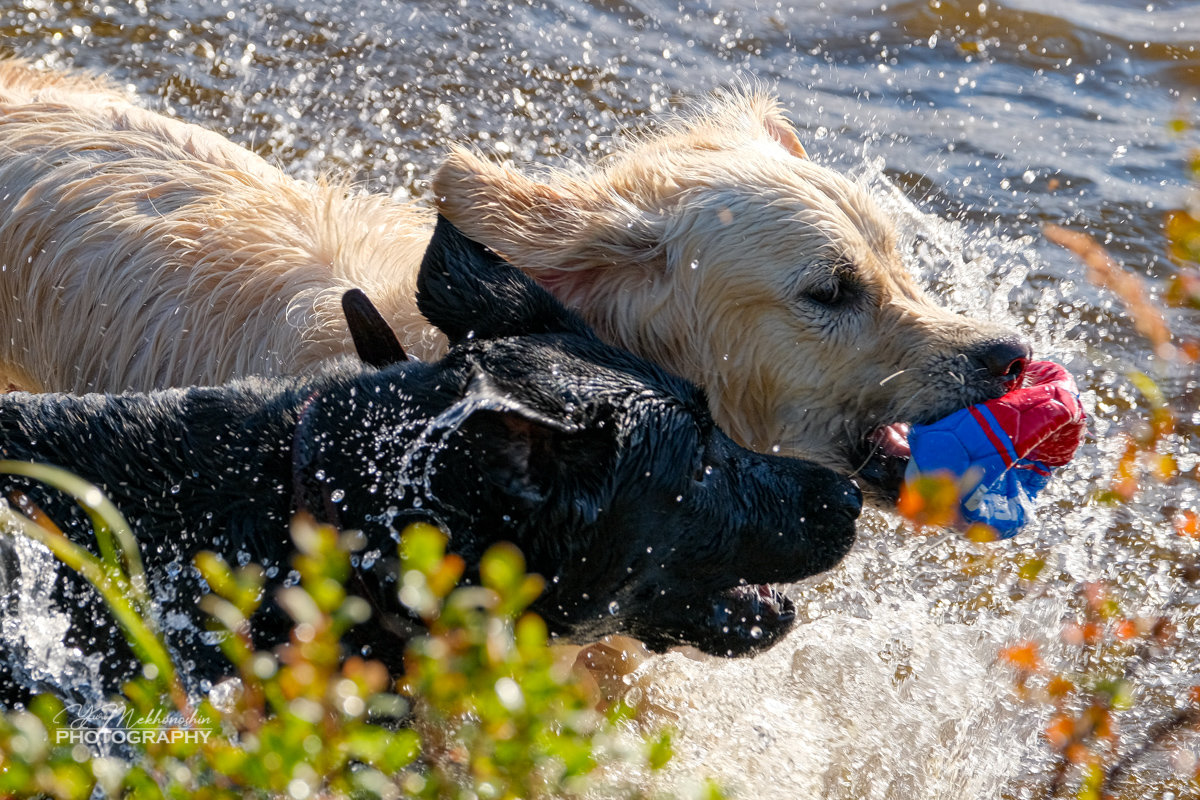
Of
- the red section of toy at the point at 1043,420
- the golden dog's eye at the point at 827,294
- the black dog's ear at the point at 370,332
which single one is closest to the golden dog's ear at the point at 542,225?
the golden dog's eye at the point at 827,294

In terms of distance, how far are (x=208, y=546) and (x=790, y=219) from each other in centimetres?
183

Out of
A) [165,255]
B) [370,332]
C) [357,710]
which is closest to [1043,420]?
[370,332]

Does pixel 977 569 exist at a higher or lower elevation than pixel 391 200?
lower

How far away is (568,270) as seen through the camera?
3.44 m

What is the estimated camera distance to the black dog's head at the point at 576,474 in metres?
2.47

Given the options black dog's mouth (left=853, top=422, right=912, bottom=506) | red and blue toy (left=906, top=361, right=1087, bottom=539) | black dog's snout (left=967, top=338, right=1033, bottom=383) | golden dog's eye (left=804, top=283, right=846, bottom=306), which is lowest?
black dog's mouth (left=853, top=422, right=912, bottom=506)

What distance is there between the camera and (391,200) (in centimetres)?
429

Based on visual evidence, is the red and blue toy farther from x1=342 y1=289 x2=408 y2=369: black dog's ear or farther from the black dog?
x1=342 y1=289 x2=408 y2=369: black dog's ear

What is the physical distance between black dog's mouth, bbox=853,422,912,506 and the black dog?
0.49 metres

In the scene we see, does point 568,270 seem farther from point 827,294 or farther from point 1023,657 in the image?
point 1023,657

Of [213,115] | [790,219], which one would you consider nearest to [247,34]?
[213,115]

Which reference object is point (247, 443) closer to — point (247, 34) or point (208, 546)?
Answer: point (208, 546)

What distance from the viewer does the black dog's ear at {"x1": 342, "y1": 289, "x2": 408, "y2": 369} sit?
286cm

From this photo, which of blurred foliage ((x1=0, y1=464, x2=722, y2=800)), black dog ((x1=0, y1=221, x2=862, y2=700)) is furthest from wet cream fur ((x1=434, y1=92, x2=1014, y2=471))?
blurred foliage ((x1=0, y1=464, x2=722, y2=800))
